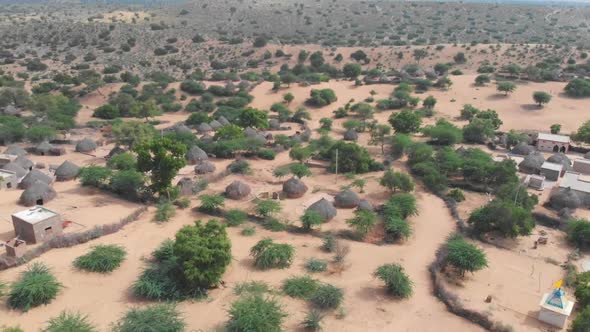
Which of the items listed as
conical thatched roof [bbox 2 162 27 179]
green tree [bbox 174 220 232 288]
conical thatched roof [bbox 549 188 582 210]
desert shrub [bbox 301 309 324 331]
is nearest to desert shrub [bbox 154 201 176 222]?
green tree [bbox 174 220 232 288]

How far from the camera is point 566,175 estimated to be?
30.6 m

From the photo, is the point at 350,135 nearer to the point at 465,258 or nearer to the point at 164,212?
the point at 164,212

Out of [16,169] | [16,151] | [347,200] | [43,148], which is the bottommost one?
[43,148]

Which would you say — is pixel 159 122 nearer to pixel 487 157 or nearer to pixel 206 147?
pixel 206 147

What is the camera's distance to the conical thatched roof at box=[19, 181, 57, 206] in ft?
85.1

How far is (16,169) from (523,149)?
37069 millimetres

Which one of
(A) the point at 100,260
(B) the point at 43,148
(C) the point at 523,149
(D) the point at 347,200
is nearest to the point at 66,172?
(B) the point at 43,148

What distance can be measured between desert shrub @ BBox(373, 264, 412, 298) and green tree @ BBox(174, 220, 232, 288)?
650 cm

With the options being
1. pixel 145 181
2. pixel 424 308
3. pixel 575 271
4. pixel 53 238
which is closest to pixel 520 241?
pixel 575 271

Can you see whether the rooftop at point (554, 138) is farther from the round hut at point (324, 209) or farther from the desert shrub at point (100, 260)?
the desert shrub at point (100, 260)

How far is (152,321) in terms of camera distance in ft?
53.6

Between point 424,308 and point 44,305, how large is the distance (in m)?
14.8

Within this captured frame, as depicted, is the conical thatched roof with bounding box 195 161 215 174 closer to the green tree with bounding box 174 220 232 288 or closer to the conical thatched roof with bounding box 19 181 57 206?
the conical thatched roof with bounding box 19 181 57 206

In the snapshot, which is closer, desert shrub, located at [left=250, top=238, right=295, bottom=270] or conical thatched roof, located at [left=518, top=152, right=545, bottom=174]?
desert shrub, located at [left=250, top=238, right=295, bottom=270]
